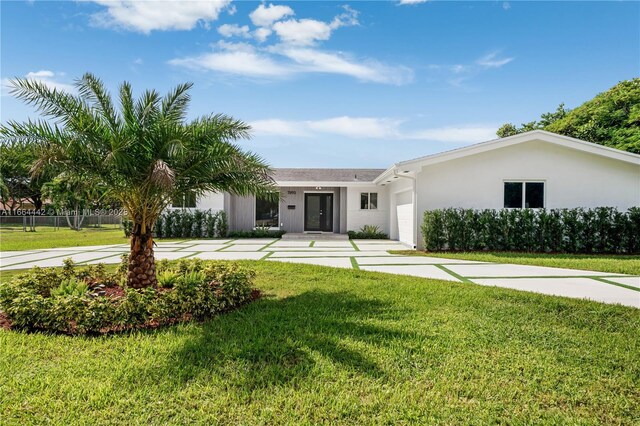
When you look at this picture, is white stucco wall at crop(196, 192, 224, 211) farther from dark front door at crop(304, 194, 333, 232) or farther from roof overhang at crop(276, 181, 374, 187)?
dark front door at crop(304, 194, 333, 232)

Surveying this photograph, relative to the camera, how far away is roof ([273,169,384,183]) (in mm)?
18480

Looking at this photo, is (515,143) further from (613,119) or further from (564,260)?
(613,119)

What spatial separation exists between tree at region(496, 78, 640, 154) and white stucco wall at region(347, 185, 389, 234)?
14311mm

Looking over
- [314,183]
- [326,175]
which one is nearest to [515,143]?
[314,183]

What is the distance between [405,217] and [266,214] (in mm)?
7780

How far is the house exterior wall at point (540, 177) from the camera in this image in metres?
12.2

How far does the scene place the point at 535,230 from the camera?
11477 mm

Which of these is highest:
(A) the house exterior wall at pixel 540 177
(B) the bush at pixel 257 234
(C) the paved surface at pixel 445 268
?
(A) the house exterior wall at pixel 540 177

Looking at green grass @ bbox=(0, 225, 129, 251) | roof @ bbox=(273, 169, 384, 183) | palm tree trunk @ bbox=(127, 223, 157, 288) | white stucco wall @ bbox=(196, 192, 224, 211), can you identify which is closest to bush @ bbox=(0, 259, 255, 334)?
palm tree trunk @ bbox=(127, 223, 157, 288)

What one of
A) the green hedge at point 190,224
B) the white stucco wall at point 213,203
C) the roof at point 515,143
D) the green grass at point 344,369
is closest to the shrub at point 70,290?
the green grass at point 344,369

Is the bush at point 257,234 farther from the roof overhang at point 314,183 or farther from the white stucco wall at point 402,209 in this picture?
the white stucco wall at point 402,209

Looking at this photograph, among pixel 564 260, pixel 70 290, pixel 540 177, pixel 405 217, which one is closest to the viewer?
pixel 70 290

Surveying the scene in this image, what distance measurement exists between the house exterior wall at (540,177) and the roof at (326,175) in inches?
231

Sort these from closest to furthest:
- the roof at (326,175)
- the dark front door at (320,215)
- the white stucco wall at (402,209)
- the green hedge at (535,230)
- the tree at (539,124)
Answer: the green hedge at (535,230) → the white stucco wall at (402,209) → the roof at (326,175) → the dark front door at (320,215) → the tree at (539,124)
